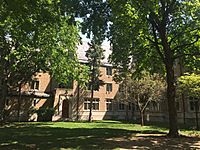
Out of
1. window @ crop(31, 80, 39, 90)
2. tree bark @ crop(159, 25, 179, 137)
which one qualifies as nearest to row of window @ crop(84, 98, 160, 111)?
window @ crop(31, 80, 39, 90)

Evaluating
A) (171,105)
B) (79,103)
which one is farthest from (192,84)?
(79,103)

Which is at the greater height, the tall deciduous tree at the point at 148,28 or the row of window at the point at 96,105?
the tall deciduous tree at the point at 148,28

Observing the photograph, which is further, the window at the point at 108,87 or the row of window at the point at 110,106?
the window at the point at 108,87

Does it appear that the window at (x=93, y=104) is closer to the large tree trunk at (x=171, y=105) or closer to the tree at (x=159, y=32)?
the tree at (x=159, y=32)

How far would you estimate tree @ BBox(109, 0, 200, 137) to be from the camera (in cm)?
1482

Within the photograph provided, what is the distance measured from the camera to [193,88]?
20281 millimetres

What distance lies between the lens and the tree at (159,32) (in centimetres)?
1482

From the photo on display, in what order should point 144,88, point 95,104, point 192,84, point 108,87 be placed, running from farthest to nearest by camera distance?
1. point 108,87
2. point 95,104
3. point 144,88
4. point 192,84

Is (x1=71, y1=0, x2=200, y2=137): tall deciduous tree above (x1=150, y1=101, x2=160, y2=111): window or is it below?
above

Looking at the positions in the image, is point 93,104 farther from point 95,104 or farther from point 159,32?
point 159,32

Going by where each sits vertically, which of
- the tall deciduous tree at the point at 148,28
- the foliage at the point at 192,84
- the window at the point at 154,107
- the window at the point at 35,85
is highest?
the tall deciduous tree at the point at 148,28

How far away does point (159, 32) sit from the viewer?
1680cm

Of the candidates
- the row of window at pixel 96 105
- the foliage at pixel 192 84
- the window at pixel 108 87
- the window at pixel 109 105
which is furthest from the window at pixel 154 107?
the foliage at pixel 192 84

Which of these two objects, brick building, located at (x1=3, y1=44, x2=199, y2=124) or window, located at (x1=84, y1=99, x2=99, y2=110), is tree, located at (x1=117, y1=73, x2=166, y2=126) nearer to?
brick building, located at (x1=3, y1=44, x2=199, y2=124)
